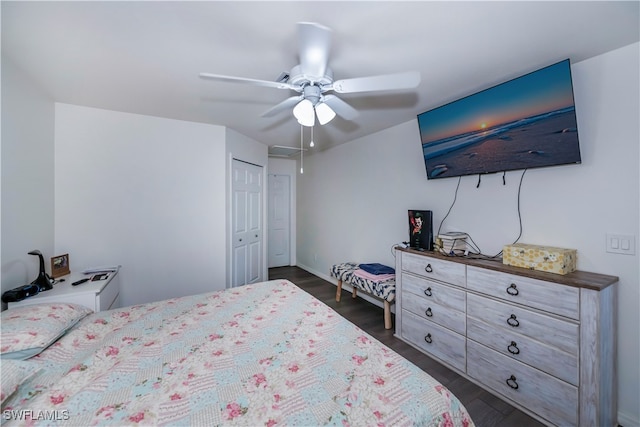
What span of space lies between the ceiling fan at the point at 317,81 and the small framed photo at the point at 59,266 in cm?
221

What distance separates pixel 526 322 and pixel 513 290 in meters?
0.21

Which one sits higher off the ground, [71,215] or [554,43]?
[554,43]

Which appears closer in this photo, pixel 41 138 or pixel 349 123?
pixel 41 138

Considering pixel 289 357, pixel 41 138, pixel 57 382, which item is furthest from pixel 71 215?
pixel 289 357

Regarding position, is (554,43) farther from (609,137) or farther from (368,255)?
(368,255)

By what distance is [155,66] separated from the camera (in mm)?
1797

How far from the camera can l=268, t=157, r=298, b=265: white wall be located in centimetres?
535

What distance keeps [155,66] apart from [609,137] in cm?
308

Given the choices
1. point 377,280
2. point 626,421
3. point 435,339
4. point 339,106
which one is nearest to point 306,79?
point 339,106

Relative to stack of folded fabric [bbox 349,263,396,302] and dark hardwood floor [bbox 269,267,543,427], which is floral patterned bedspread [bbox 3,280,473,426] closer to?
dark hardwood floor [bbox 269,267,543,427]

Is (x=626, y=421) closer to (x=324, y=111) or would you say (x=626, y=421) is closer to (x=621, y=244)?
(x=621, y=244)

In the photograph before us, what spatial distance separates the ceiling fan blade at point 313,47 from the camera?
117 cm

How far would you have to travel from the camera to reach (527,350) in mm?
1708

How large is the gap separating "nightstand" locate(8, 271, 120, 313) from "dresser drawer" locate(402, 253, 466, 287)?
105 inches
